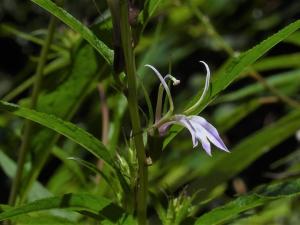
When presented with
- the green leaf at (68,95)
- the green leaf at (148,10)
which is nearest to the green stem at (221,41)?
the green leaf at (68,95)

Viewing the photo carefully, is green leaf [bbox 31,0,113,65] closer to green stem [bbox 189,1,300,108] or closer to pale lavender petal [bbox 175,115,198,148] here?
pale lavender petal [bbox 175,115,198,148]

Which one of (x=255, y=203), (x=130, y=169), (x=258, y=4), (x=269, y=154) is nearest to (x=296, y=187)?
(x=255, y=203)

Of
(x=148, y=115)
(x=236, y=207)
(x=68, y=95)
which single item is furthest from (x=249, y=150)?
(x=236, y=207)

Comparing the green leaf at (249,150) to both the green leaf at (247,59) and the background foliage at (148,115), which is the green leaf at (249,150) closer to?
the background foliage at (148,115)

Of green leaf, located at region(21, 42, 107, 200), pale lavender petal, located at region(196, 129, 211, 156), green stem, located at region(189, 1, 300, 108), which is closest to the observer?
pale lavender petal, located at region(196, 129, 211, 156)

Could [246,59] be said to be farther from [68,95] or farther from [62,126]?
[68,95]

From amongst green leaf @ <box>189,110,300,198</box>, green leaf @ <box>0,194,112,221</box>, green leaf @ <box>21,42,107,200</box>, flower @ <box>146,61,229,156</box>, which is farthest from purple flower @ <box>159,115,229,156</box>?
green leaf @ <box>189,110,300,198</box>

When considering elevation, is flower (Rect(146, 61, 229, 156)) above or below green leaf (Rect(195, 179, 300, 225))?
above

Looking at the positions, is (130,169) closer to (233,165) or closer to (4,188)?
(233,165)
